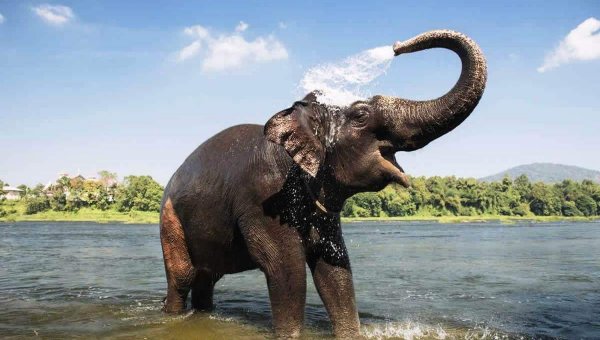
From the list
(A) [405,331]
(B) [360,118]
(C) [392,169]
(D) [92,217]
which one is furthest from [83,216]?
(C) [392,169]

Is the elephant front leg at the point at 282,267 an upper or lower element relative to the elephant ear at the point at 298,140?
lower

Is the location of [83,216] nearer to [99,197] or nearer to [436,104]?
[99,197]

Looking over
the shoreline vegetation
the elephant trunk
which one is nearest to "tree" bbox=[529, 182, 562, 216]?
the shoreline vegetation

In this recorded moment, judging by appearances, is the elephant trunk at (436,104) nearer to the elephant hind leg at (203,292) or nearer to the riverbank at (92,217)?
the elephant hind leg at (203,292)

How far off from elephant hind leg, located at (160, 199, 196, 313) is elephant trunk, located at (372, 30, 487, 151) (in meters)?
3.11

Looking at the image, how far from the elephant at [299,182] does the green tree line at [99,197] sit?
9297cm

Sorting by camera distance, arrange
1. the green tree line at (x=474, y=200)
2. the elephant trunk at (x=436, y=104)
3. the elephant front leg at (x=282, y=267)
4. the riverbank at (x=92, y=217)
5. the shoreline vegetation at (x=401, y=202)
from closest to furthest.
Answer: the elephant trunk at (x=436, y=104) < the elephant front leg at (x=282, y=267) < the riverbank at (x=92, y=217) < the shoreline vegetation at (x=401, y=202) < the green tree line at (x=474, y=200)

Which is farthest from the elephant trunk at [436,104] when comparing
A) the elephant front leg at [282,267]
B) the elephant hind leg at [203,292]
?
the elephant hind leg at [203,292]

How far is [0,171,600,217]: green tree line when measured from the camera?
9844 centimetres

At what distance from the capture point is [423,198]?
364ft

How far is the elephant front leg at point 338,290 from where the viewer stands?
5.79 meters

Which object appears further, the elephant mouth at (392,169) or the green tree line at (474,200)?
the green tree line at (474,200)

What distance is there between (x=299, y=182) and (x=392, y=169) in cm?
102

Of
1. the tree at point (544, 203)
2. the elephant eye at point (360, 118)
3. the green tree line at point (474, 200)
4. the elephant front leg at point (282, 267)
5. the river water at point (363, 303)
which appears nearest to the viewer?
the elephant eye at point (360, 118)
